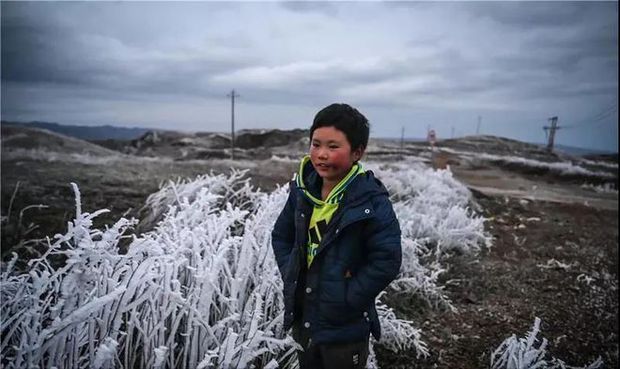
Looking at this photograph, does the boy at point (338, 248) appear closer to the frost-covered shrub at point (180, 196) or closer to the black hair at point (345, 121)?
the black hair at point (345, 121)

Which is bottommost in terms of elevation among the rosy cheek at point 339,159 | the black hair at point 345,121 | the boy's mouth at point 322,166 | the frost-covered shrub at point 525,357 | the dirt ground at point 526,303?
the dirt ground at point 526,303

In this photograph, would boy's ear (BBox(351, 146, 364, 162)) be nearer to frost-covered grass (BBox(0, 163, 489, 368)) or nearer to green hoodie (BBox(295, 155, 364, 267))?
green hoodie (BBox(295, 155, 364, 267))

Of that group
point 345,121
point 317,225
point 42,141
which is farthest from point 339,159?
point 42,141

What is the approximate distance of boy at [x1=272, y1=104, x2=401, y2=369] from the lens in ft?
5.55

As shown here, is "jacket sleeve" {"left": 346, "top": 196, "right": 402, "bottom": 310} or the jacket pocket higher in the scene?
"jacket sleeve" {"left": 346, "top": 196, "right": 402, "bottom": 310}

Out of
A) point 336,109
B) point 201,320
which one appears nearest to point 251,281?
point 201,320

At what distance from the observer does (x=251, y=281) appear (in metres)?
2.72

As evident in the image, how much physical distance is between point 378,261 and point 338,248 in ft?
0.59

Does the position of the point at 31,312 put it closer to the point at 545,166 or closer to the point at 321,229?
the point at 321,229

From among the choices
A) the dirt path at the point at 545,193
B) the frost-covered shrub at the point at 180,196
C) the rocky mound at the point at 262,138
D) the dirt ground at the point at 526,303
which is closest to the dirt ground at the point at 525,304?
the dirt ground at the point at 526,303

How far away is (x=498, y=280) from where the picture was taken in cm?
430

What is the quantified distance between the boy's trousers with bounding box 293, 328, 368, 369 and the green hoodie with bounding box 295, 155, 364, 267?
365mm

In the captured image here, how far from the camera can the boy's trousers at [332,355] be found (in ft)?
5.94

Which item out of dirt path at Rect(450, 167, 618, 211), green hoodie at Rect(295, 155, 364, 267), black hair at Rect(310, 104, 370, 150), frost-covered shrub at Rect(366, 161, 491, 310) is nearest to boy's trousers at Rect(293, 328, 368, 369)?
green hoodie at Rect(295, 155, 364, 267)
